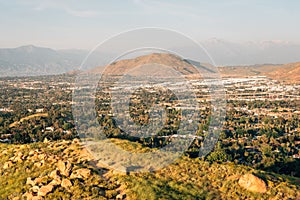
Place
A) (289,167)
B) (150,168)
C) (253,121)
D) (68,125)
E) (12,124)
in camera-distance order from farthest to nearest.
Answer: (253,121), (12,124), (68,125), (289,167), (150,168)

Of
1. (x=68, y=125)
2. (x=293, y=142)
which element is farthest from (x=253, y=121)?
(x=68, y=125)

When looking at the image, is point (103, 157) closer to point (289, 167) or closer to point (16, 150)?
point (16, 150)

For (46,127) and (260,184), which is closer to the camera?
(260,184)

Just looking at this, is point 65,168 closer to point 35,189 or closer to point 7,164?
point 35,189

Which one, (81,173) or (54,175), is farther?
(54,175)

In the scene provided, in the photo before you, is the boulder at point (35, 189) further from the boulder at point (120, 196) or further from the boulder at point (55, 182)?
the boulder at point (120, 196)

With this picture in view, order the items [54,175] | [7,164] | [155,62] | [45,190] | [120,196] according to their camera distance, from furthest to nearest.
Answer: [155,62] → [7,164] → [54,175] → [45,190] → [120,196]

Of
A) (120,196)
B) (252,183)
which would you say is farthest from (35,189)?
(252,183)
